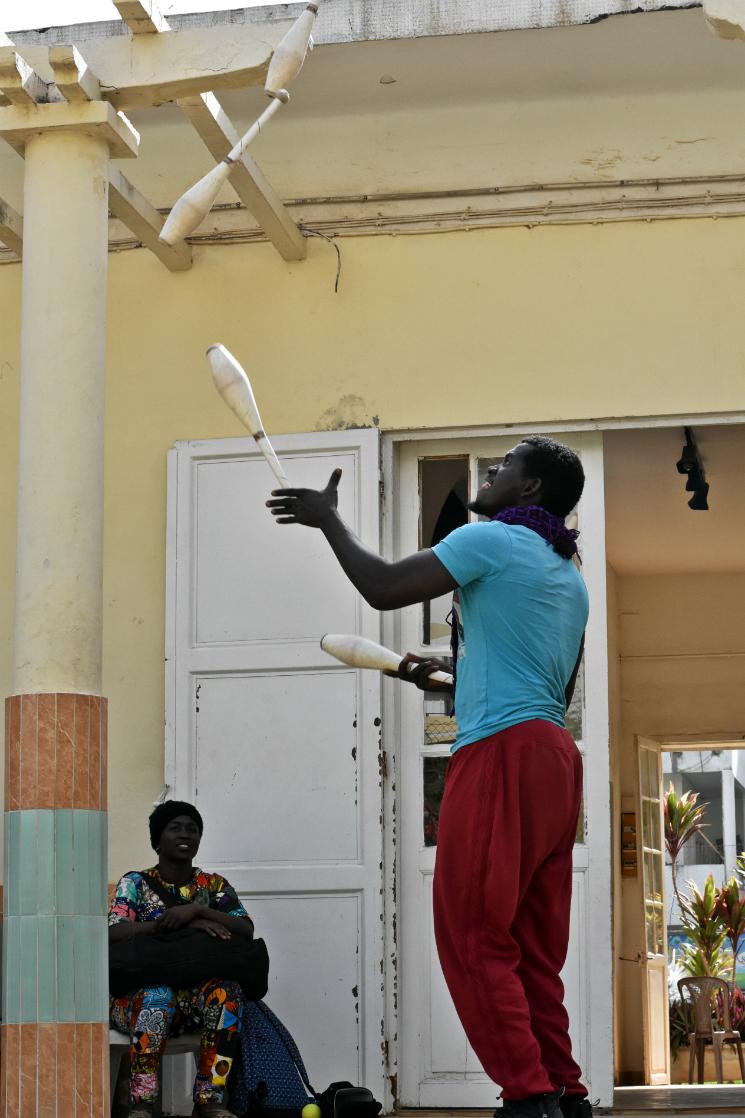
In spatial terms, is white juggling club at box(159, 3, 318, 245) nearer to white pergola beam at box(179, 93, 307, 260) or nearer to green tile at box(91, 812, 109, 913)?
white pergola beam at box(179, 93, 307, 260)

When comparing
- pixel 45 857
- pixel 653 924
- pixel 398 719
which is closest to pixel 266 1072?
pixel 45 857

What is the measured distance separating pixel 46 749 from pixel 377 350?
2204 mm

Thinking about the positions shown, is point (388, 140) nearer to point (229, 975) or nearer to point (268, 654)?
point (268, 654)

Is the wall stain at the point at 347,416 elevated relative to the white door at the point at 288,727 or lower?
elevated

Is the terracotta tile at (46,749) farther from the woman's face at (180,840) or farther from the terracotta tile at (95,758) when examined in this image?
the woman's face at (180,840)

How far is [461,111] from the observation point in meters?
5.95

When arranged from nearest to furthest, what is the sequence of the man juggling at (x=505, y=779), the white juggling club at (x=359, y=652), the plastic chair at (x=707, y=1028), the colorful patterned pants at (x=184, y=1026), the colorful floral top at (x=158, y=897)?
the man juggling at (x=505, y=779) < the white juggling club at (x=359, y=652) < the colorful patterned pants at (x=184, y=1026) < the colorful floral top at (x=158, y=897) < the plastic chair at (x=707, y=1028)

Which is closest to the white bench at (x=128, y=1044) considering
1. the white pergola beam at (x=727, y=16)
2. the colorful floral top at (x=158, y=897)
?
the colorful floral top at (x=158, y=897)

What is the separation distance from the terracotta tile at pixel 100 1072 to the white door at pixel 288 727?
1.33m

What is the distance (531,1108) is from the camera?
3193 millimetres

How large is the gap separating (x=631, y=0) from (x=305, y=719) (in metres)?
2.64

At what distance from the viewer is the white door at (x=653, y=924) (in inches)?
388

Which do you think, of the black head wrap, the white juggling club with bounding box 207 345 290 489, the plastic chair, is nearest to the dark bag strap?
the black head wrap

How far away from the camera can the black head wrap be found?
5215 millimetres
